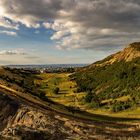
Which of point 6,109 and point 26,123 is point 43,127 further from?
point 6,109

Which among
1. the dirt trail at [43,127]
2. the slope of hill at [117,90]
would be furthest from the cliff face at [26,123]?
the slope of hill at [117,90]

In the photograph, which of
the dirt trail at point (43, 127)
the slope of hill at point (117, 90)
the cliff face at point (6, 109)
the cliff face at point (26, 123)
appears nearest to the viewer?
the cliff face at point (26, 123)

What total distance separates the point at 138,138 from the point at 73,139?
22.6 feet

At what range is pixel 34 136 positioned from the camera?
35500mm

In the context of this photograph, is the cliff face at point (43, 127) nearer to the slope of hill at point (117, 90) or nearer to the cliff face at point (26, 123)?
the cliff face at point (26, 123)

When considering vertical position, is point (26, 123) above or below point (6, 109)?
below

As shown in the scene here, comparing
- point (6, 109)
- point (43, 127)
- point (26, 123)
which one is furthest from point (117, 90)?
point (43, 127)

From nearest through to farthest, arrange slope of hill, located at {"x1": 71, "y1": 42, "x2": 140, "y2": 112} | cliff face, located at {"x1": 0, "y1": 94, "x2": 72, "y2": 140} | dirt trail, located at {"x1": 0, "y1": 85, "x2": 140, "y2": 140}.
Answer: cliff face, located at {"x1": 0, "y1": 94, "x2": 72, "y2": 140} < dirt trail, located at {"x1": 0, "y1": 85, "x2": 140, "y2": 140} < slope of hill, located at {"x1": 71, "y1": 42, "x2": 140, "y2": 112}

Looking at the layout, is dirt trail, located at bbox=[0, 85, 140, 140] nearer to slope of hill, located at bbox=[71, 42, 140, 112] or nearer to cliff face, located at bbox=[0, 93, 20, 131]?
cliff face, located at bbox=[0, 93, 20, 131]

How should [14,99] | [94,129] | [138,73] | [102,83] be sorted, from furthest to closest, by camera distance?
[102,83]
[138,73]
[14,99]
[94,129]

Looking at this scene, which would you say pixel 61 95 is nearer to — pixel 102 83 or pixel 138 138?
pixel 102 83

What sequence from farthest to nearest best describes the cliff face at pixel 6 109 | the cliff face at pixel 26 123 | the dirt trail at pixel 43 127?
the cliff face at pixel 6 109 < the dirt trail at pixel 43 127 < the cliff face at pixel 26 123

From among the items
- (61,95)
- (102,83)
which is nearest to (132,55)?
(102,83)

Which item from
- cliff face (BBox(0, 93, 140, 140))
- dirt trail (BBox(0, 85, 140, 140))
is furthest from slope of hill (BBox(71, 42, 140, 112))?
cliff face (BBox(0, 93, 140, 140))
